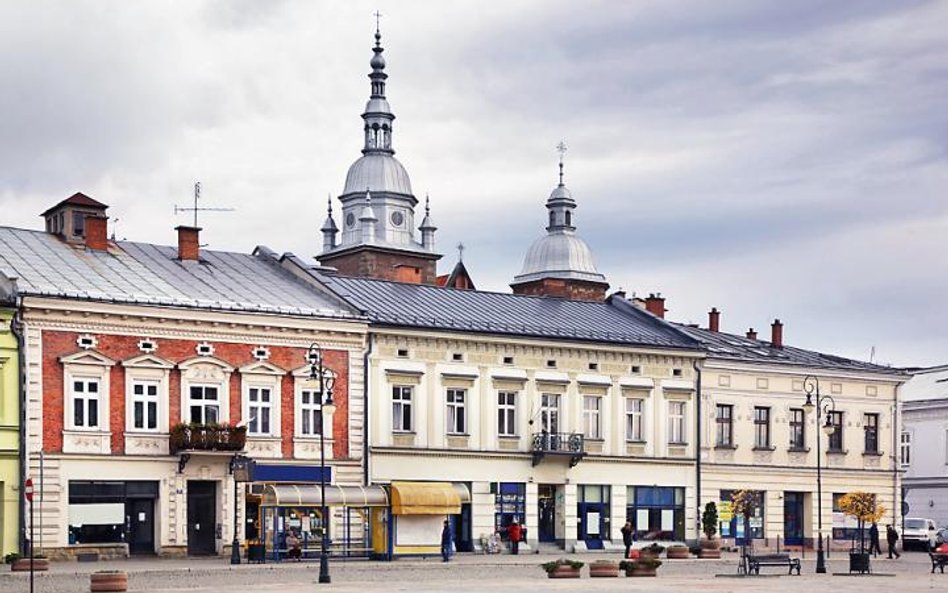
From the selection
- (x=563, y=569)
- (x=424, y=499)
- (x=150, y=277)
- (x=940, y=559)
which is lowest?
(x=940, y=559)

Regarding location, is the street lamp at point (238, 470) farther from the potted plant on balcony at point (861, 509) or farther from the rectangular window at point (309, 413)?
the potted plant on balcony at point (861, 509)

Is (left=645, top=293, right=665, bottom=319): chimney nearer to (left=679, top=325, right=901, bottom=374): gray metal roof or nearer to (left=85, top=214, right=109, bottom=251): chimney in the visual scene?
(left=679, top=325, right=901, bottom=374): gray metal roof

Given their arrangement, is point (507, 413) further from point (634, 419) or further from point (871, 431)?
point (871, 431)

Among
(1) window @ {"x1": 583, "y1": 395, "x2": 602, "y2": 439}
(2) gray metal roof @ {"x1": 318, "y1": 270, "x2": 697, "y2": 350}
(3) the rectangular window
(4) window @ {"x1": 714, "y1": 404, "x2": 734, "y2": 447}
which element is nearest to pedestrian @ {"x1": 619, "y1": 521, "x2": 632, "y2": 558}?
(1) window @ {"x1": 583, "y1": 395, "x2": 602, "y2": 439}

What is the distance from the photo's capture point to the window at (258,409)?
56750mm

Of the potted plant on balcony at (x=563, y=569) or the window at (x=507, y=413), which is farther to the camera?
the window at (x=507, y=413)

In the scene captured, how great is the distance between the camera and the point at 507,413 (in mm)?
63562

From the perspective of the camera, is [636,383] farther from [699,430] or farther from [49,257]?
[49,257]

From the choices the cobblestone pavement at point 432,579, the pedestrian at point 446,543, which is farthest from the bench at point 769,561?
the pedestrian at point 446,543

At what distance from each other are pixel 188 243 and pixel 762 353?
1024 inches

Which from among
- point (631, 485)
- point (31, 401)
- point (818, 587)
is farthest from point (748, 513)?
point (31, 401)

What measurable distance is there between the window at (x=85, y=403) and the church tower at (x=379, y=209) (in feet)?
179

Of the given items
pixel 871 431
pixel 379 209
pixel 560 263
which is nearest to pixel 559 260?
pixel 560 263

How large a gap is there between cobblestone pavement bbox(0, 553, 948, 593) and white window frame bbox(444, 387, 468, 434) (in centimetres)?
692
